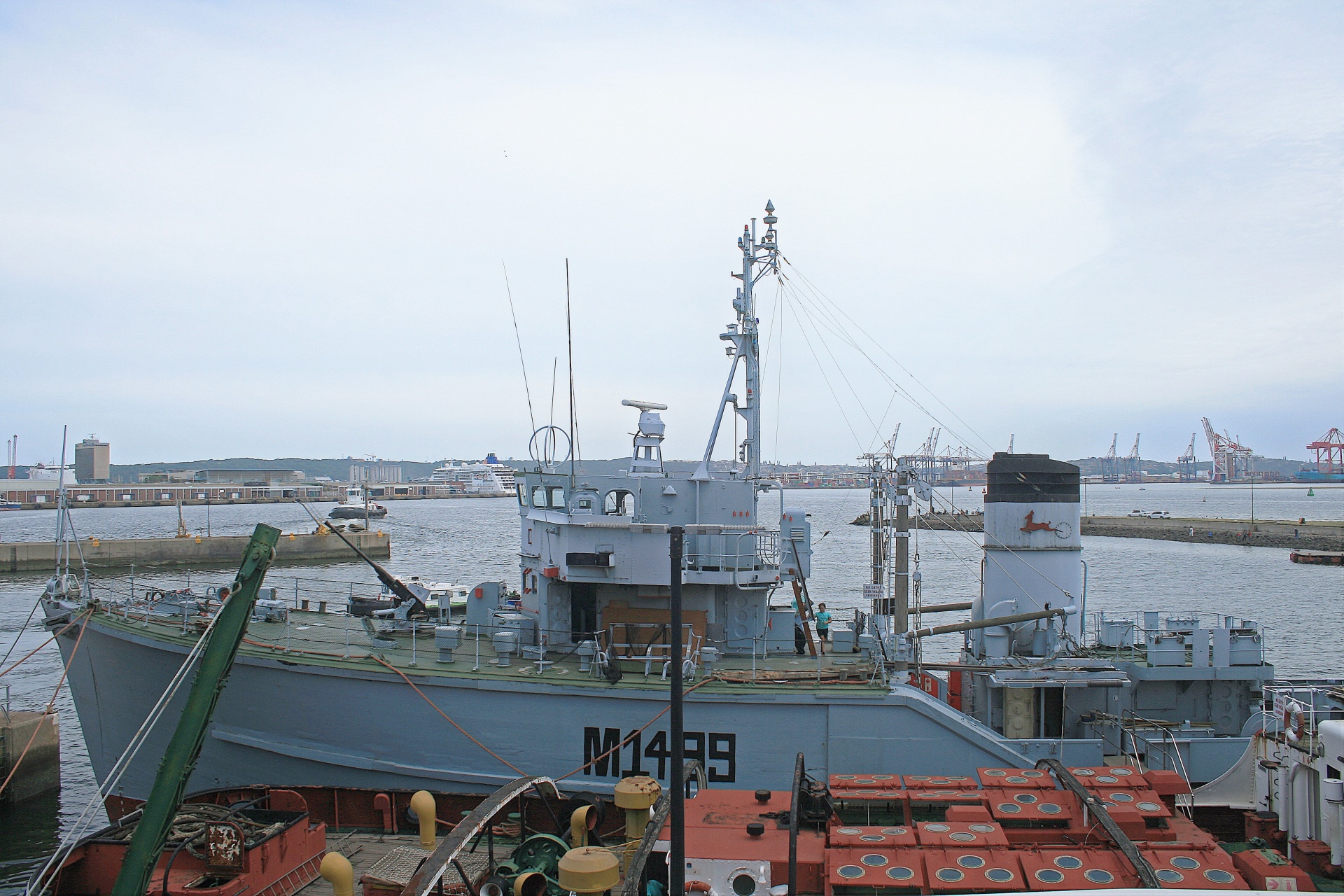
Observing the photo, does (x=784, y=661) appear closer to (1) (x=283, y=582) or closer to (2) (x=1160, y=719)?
(2) (x=1160, y=719)

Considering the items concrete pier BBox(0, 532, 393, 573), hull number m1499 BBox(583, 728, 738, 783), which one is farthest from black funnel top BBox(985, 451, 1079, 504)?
concrete pier BBox(0, 532, 393, 573)

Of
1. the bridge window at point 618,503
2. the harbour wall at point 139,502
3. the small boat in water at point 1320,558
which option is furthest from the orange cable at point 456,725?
the harbour wall at point 139,502

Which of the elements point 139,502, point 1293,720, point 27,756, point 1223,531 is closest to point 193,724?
point 1293,720

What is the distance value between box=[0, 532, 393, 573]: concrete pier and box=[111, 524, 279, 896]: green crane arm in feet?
170

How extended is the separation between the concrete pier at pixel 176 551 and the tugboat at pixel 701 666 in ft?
146

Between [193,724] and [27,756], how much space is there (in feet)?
49.0

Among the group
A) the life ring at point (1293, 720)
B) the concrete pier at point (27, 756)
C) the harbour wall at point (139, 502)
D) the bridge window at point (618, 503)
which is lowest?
the concrete pier at point (27, 756)

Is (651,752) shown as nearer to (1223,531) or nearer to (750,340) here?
(750,340)

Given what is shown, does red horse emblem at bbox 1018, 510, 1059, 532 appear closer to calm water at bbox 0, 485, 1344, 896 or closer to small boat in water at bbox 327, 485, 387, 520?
calm water at bbox 0, 485, 1344, 896

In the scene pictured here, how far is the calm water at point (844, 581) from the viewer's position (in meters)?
20.6

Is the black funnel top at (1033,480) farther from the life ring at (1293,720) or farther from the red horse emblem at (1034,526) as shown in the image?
the life ring at (1293,720)

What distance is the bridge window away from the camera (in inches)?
627

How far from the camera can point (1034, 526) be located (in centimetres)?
1694

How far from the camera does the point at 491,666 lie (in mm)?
14820
